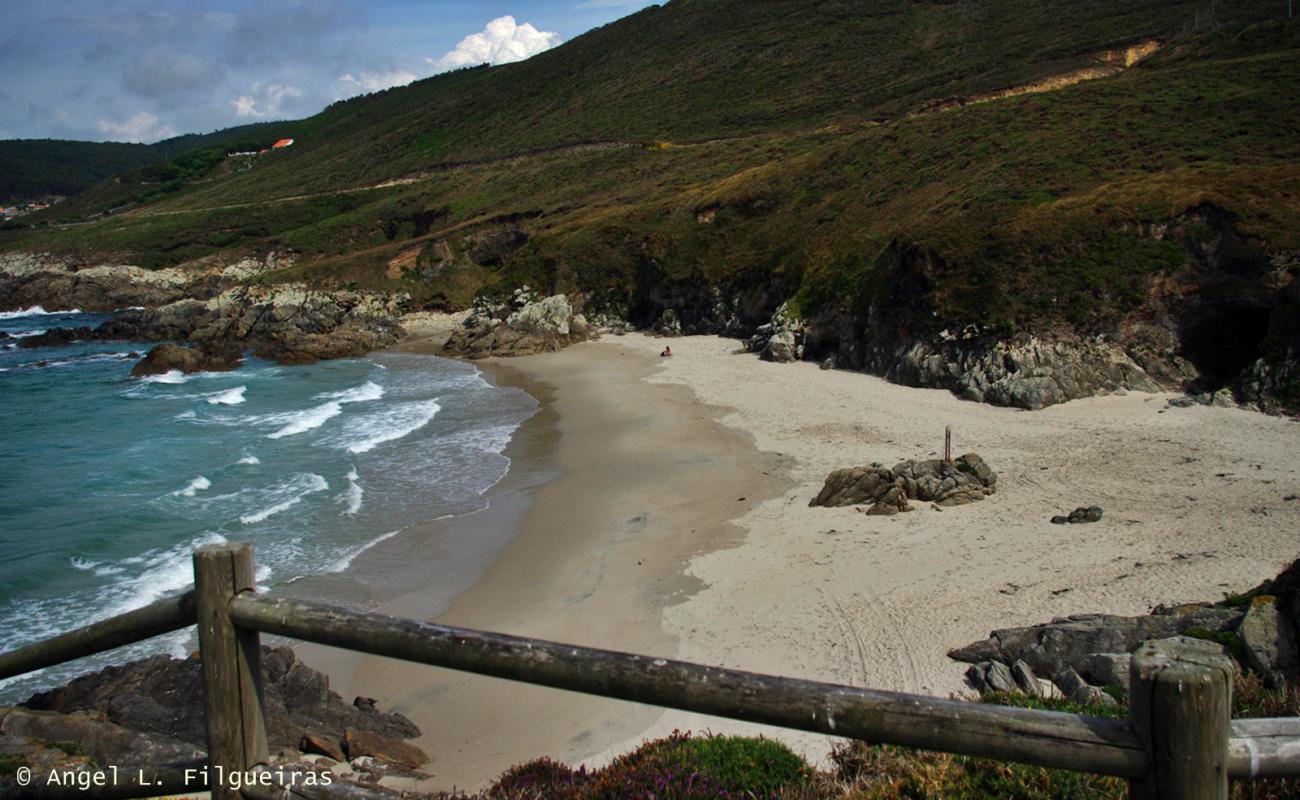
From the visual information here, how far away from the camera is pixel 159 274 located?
273ft

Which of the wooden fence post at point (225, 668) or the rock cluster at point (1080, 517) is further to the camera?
the rock cluster at point (1080, 517)

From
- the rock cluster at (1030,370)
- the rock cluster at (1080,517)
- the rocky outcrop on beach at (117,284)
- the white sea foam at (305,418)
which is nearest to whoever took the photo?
the rock cluster at (1080,517)

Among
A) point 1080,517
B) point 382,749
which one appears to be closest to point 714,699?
point 382,749

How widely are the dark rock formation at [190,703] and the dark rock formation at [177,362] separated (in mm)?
35624

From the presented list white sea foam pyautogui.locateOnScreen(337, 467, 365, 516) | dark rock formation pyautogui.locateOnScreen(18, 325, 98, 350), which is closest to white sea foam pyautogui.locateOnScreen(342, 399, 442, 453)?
white sea foam pyautogui.locateOnScreen(337, 467, 365, 516)

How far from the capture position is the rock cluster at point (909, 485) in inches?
675

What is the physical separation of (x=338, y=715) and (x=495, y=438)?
1658cm

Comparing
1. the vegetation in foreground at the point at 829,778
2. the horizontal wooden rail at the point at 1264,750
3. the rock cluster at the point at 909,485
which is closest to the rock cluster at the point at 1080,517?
the rock cluster at the point at 909,485

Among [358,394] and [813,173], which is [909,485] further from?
[813,173]

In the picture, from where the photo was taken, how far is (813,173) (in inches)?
2000

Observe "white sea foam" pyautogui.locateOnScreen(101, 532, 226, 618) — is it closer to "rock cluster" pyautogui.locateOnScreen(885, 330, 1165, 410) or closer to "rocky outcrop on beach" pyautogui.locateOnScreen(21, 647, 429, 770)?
"rocky outcrop on beach" pyautogui.locateOnScreen(21, 647, 429, 770)

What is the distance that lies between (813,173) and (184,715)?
47147 millimetres

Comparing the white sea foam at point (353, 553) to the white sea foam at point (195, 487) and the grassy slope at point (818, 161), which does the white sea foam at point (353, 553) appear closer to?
the white sea foam at point (195, 487)

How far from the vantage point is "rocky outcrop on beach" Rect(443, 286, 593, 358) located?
44125 mm
